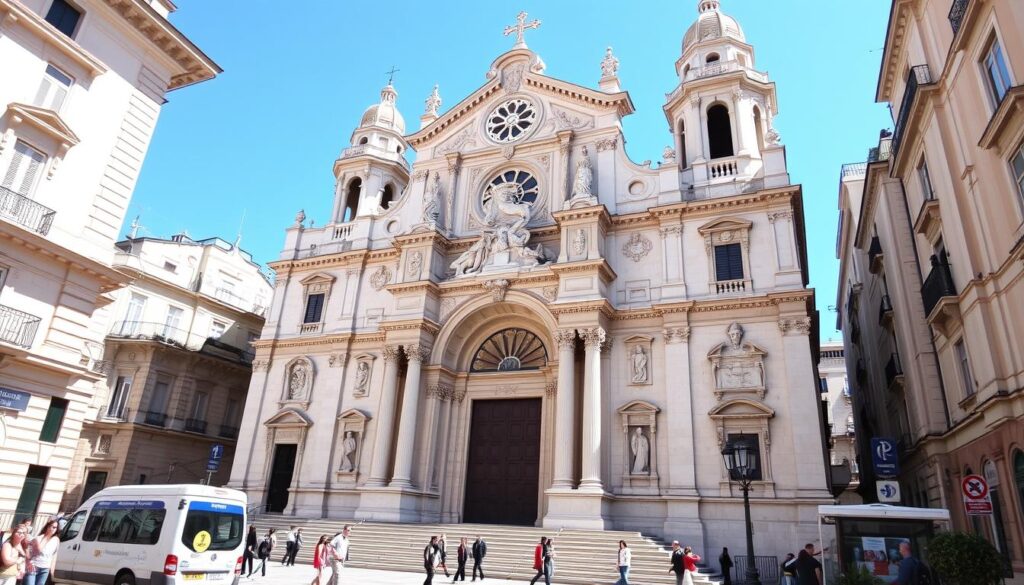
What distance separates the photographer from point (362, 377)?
25.7m

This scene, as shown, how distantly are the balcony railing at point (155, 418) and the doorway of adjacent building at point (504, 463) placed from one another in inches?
687

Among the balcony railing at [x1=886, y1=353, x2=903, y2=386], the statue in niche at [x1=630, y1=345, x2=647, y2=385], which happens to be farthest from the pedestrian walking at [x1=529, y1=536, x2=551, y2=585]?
the balcony railing at [x1=886, y1=353, x2=903, y2=386]

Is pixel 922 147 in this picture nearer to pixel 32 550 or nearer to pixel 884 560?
pixel 884 560

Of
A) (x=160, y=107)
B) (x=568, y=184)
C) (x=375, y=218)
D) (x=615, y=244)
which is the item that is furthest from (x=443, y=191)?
(x=160, y=107)

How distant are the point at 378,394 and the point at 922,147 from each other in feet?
66.8

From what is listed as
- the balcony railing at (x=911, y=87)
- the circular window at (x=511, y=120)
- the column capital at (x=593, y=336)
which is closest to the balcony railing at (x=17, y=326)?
the column capital at (x=593, y=336)

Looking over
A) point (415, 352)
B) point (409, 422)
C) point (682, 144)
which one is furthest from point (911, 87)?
point (409, 422)

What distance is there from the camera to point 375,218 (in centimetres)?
2956

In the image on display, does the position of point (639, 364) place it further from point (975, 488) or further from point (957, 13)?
point (957, 13)

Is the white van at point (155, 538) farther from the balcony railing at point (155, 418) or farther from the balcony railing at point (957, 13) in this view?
the balcony railing at point (155, 418)

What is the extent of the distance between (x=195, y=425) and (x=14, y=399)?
19.6 m

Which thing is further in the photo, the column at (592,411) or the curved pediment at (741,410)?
the column at (592,411)

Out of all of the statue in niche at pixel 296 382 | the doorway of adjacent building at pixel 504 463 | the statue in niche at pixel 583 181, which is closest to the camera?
the doorway of adjacent building at pixel 504 463

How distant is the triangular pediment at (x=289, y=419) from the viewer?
2564cm
